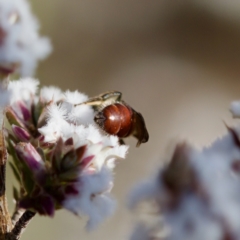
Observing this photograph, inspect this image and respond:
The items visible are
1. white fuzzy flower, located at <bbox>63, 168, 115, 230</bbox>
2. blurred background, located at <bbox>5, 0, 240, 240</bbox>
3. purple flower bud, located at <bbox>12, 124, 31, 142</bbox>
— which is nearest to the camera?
white fuzzy flower, located at <bbox>63, 168, 115, 230</bbox>

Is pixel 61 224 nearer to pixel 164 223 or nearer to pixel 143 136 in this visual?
pixel 143 136

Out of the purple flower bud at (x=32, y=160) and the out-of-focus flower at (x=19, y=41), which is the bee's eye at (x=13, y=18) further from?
the purple flower bud at (x=32, y=160)

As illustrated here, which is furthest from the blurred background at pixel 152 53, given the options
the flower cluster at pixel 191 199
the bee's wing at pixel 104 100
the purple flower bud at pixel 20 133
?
the flower cluster at pixel 191 199

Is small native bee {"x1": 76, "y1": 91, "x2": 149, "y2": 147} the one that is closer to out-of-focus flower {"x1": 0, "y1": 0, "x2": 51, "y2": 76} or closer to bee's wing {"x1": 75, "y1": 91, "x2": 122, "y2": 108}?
bee's wing {"x1": 75, "y1": 91, "x2": 122, "y2": 108}

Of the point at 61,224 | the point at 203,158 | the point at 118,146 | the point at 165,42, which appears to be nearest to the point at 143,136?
the point at 118,146

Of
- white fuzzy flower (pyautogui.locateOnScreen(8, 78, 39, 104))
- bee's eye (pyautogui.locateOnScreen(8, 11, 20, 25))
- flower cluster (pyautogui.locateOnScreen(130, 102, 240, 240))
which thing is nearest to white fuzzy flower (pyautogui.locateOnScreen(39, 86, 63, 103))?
white fuzzy flower (pyautogui.locateOnScreen(8, 78, 39, 104))

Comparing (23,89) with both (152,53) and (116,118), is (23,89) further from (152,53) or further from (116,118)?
(152,53)
